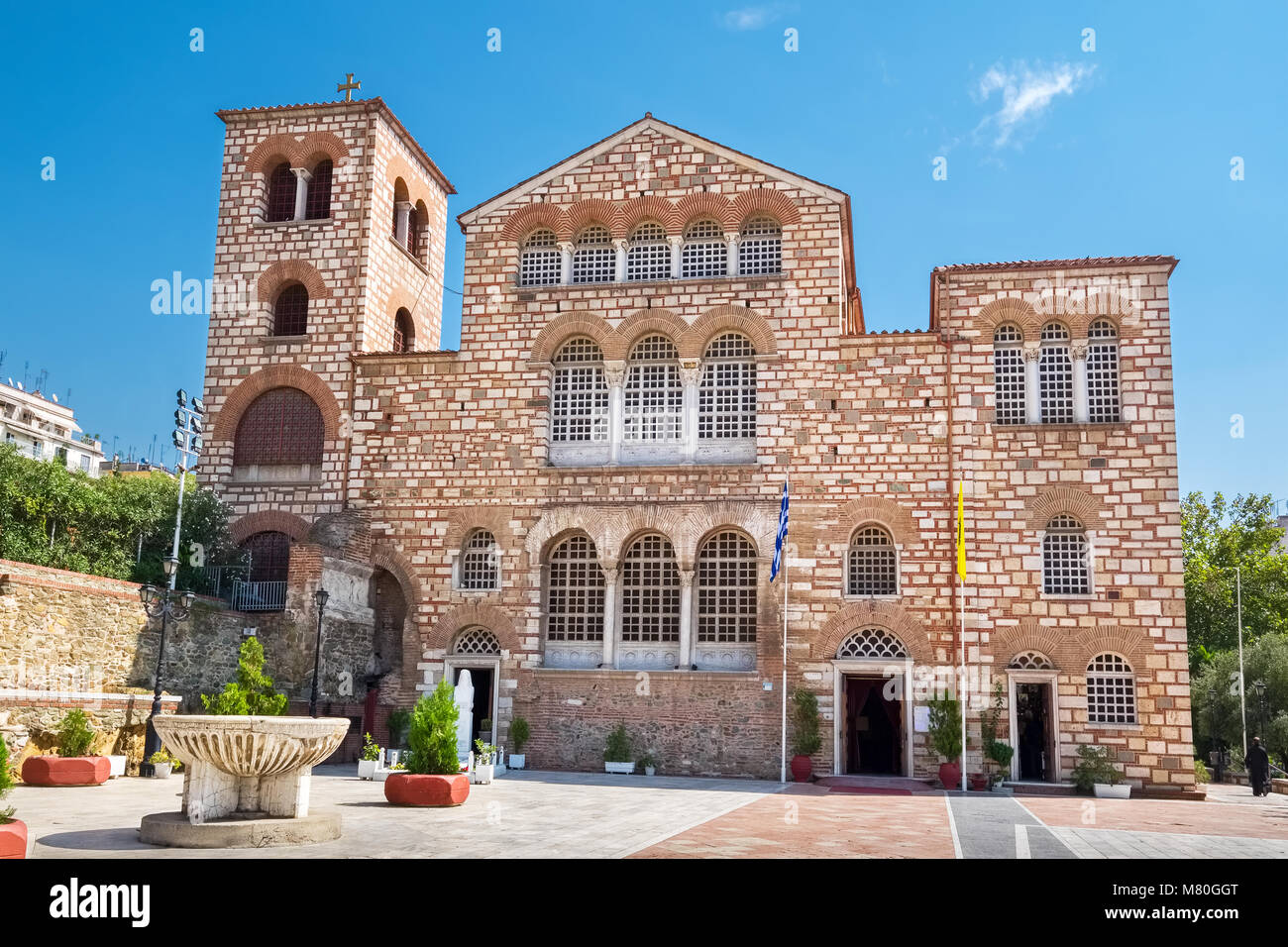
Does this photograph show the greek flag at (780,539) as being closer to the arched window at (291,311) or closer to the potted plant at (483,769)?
the potted plant at (483,769)

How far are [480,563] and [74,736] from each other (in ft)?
35.5

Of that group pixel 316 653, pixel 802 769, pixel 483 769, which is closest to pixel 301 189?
pixel 316 653

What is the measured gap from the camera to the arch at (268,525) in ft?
93.1

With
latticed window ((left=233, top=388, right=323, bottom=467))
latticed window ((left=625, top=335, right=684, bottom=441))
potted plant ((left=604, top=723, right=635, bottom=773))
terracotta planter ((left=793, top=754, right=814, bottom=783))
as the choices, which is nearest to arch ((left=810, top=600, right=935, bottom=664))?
terracotta planter ((left=793, top=754, right=814, bottom=783))

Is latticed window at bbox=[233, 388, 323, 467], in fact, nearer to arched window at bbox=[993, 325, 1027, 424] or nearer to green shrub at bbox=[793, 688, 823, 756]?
green shrub at bbox=[793, 688, 823, 756]

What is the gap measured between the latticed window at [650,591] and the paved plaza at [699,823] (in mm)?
4787

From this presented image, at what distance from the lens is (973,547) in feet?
83.7

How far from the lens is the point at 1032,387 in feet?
86.4

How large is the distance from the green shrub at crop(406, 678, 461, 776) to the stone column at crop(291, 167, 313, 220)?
18582 mm

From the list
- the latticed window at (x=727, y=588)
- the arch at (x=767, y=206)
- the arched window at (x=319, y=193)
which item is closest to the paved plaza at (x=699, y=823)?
the latticed window at (x=727, y=588)

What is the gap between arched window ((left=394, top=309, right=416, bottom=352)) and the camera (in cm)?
3297

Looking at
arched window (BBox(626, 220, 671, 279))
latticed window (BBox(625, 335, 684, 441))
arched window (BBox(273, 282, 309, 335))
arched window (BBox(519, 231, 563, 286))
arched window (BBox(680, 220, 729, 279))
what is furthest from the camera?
arched window (BBox(273, 282, 309, 335))

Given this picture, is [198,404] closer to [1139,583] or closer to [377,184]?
[377,184]
